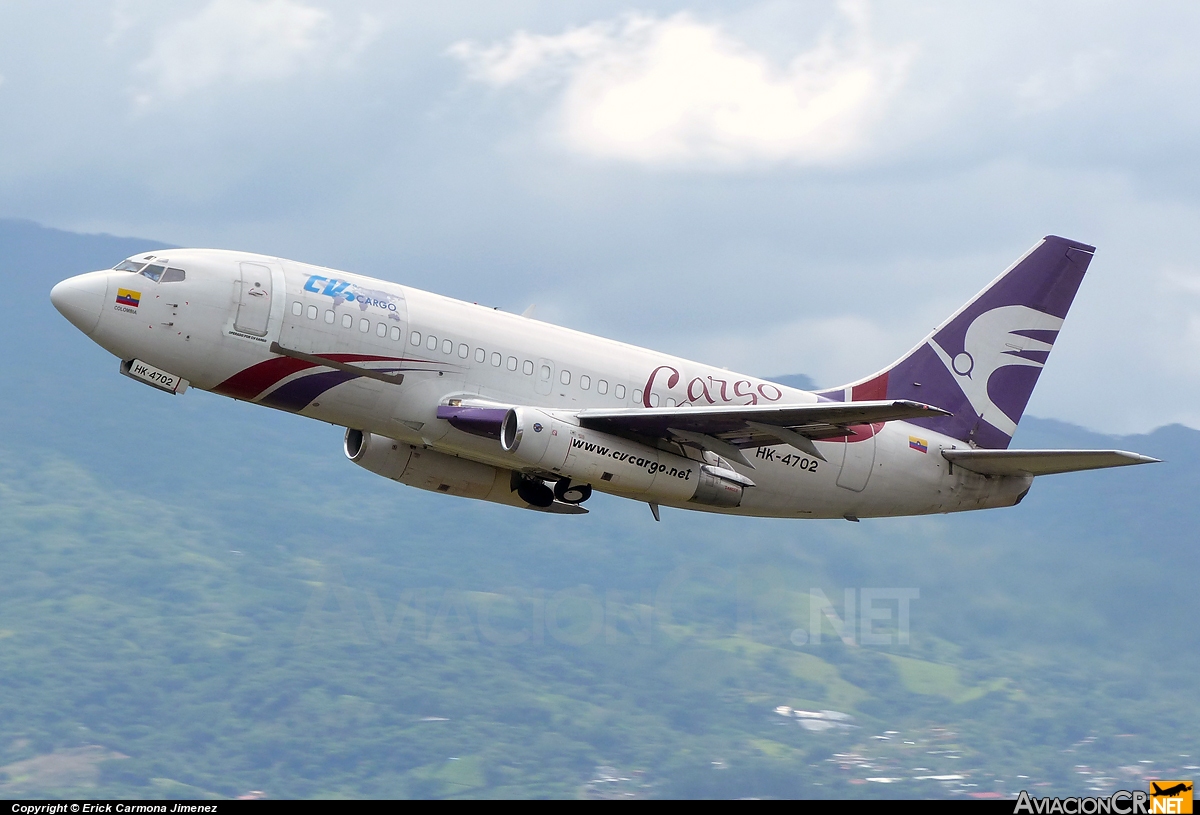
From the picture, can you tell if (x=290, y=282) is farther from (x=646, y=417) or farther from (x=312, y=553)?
(x=312, y=553)

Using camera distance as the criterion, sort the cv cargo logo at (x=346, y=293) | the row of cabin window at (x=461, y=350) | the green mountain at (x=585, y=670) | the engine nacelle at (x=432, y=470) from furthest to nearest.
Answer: the green mountain at (x=585, y=670)
the engine nacelle at (x=432, y=470)
the cv cargo logo at (x=346, y=293)
the row of cabin window at (x=461, y=350)

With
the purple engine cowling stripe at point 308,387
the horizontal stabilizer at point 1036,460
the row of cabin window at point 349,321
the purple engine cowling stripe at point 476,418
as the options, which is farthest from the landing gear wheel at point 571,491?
the horizontal stabilizer at point 1036,460

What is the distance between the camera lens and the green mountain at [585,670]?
98500 mm

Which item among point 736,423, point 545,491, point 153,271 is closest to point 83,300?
point 153,271

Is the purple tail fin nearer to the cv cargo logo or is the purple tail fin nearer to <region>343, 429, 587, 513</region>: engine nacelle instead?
<region>343, 429, 587, 513</region>: engine nacelle

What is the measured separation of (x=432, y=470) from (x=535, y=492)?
3.12 m

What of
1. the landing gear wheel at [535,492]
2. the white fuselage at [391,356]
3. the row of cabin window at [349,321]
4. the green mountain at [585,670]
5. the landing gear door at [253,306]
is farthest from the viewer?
the green mountain at [585,670]

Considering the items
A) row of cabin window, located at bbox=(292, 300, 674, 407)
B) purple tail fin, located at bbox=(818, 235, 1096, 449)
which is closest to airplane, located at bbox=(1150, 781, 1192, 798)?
purple tail fin, located at bbox=(818, 235, 1096, 449)

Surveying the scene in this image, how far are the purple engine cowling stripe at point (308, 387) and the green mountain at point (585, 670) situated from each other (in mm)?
35117

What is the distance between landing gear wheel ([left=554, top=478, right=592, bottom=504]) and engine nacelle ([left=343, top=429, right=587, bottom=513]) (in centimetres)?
139

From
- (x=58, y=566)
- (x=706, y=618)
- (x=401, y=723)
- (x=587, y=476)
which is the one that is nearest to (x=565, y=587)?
(x=401, y=723)

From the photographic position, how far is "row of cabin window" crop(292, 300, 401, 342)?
34938 millimetres

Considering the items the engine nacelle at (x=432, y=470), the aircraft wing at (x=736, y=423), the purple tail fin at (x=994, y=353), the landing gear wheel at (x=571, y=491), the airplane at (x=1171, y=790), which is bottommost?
the airplane at (x=1171, y=790)

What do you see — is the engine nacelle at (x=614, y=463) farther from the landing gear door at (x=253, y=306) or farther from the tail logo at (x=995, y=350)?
the tail logo at (x=995, y=350)
